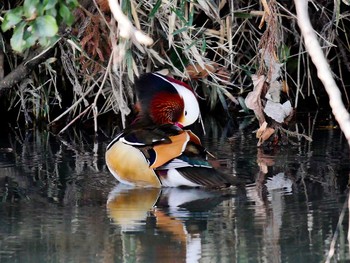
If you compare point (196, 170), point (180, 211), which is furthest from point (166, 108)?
point (180, 211)

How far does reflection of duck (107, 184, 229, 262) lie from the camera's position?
2990 mm

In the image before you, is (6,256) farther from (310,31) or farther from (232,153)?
(232,153)

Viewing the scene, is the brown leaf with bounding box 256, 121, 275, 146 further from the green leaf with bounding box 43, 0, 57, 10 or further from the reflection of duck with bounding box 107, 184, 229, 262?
the green leaf with bounding box 43, 0, 57, 10

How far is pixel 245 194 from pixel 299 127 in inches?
76.1

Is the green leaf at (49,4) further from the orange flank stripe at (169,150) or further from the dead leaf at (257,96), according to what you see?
the dead leaf at (257,96)

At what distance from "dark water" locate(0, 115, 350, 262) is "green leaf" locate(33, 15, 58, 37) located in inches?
34.0

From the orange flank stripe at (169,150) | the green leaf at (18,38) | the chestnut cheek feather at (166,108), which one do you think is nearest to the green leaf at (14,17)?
the green leaf at (18,38)

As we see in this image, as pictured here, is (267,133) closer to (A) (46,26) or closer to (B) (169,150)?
(B) (169,150)

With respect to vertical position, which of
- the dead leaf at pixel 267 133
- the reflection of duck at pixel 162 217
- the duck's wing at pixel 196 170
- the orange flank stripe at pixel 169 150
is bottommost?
the reflection of duck at pixel 162 217

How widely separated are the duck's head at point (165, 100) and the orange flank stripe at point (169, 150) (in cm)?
30

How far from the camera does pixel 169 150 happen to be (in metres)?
3.98

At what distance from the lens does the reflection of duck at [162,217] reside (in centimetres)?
299

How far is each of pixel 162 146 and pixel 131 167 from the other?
164mm

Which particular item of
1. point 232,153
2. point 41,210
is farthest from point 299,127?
point 41,210
